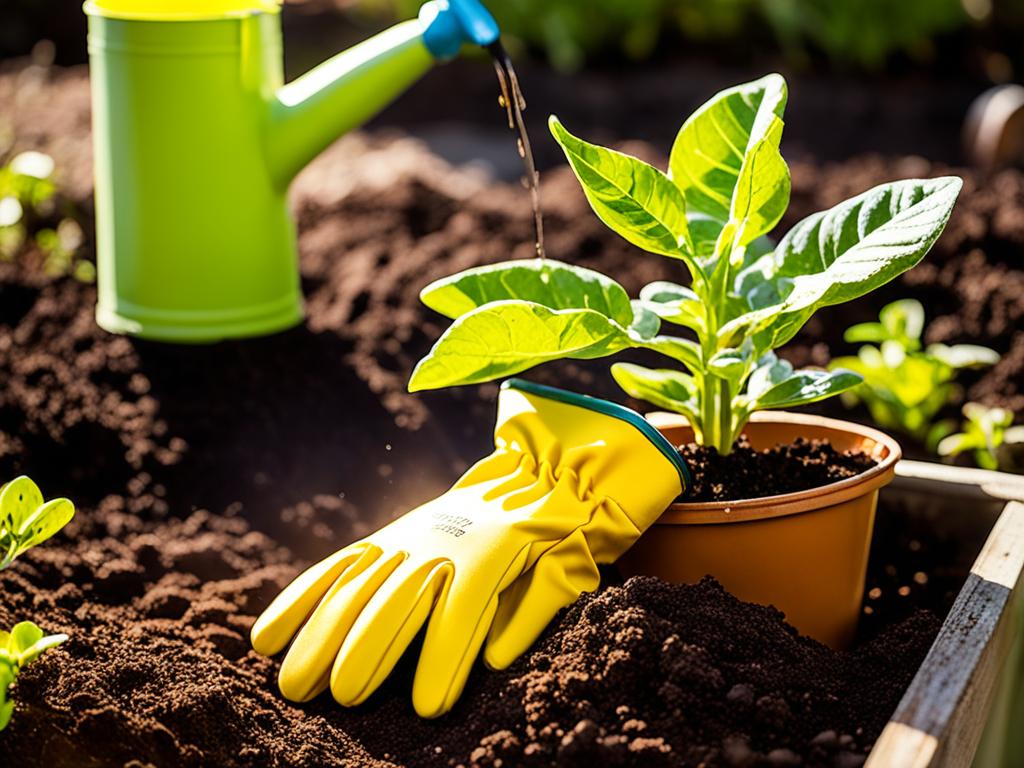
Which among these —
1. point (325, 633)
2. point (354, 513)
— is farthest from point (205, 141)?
point (325, 633)

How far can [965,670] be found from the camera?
4.07 feet

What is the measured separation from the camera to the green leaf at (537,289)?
1457mm

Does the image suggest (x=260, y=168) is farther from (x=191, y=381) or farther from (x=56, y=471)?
(x=56, y=471)

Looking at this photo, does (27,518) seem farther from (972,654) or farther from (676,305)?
(972,654)

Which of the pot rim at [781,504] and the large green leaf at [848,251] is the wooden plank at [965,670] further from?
the large green leaf at [848,251]

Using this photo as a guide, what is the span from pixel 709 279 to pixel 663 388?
0.49 ft

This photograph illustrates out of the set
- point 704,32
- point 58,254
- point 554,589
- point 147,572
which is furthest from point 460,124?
point 554,589

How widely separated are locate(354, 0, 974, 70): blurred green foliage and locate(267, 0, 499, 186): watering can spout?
303cm

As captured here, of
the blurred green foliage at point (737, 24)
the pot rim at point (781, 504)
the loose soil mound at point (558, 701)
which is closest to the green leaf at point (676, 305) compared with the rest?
the pot rim at point (781, 504)

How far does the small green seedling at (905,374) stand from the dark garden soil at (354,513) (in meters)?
0.21

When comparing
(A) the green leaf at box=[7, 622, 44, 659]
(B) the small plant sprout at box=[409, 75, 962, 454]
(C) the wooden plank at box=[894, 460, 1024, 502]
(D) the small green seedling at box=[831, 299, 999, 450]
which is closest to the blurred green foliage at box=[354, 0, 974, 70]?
(D) the small green seedling at box=[831, 299, 999, 450]

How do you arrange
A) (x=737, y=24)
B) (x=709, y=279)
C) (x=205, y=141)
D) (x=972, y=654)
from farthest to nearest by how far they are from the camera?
(x=737, y=24)
(x=205, y=141)
(x=709, y=279)
(x=972, y=654)

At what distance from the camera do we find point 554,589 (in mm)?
1370

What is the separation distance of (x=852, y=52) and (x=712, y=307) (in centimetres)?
398
